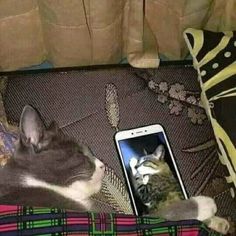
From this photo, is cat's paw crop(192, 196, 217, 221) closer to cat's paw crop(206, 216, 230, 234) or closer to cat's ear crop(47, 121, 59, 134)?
cat's paw crop(206, 216, 230, 234)

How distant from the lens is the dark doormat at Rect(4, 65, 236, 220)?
1.07 metres

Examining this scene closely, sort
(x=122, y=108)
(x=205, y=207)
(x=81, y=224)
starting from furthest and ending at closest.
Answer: (x=122, y=108), (x=205, y=207), (x=81, y=224)

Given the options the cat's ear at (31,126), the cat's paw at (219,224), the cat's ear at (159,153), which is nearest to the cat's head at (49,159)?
the cat's ear at (31,126)

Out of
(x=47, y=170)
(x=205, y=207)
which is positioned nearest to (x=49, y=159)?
(x=47, y=170)

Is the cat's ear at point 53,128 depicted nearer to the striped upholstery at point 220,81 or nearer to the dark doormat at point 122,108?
the dark doormat at point 122,108

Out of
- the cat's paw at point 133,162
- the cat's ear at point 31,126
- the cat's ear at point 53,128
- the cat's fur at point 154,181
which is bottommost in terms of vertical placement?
the cat's fur at point 154,181

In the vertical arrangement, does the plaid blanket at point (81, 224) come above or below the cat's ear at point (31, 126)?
below

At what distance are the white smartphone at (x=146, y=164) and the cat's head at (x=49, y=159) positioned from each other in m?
0.07

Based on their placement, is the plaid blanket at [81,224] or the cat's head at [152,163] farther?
the cat's head at [152,163]

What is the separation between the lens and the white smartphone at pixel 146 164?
3.38 ft

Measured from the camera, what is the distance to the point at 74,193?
1.00 m

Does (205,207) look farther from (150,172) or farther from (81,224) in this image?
(81,224)

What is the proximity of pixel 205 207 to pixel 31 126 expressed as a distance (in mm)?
340

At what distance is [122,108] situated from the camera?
44.7 inches
